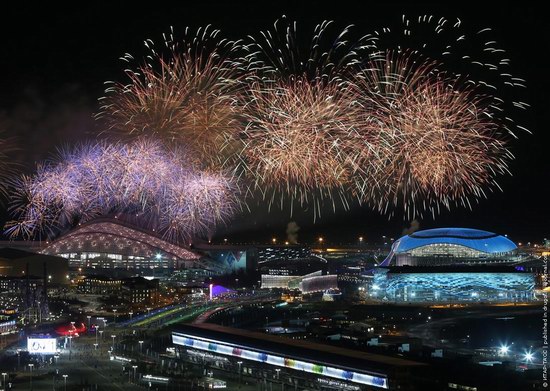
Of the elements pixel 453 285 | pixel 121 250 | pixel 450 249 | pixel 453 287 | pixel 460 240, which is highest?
pixel 460 240

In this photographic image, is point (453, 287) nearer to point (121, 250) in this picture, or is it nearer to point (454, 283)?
point (454, 283)

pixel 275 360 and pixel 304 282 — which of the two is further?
pixel 304 282

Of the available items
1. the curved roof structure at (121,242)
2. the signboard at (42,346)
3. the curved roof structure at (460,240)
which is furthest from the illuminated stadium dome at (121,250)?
the signboard at (42,346)

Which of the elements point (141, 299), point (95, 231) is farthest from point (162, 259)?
point (141, 299)

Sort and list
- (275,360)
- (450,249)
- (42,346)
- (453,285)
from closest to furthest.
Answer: (275,360), (42,346), (453,285), (450,249)

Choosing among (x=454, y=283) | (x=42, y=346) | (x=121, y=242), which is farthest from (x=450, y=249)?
(x=42, y=346)

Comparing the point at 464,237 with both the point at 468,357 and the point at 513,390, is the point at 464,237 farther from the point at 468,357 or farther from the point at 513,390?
the point at 513,390

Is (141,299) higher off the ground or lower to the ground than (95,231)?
lower
